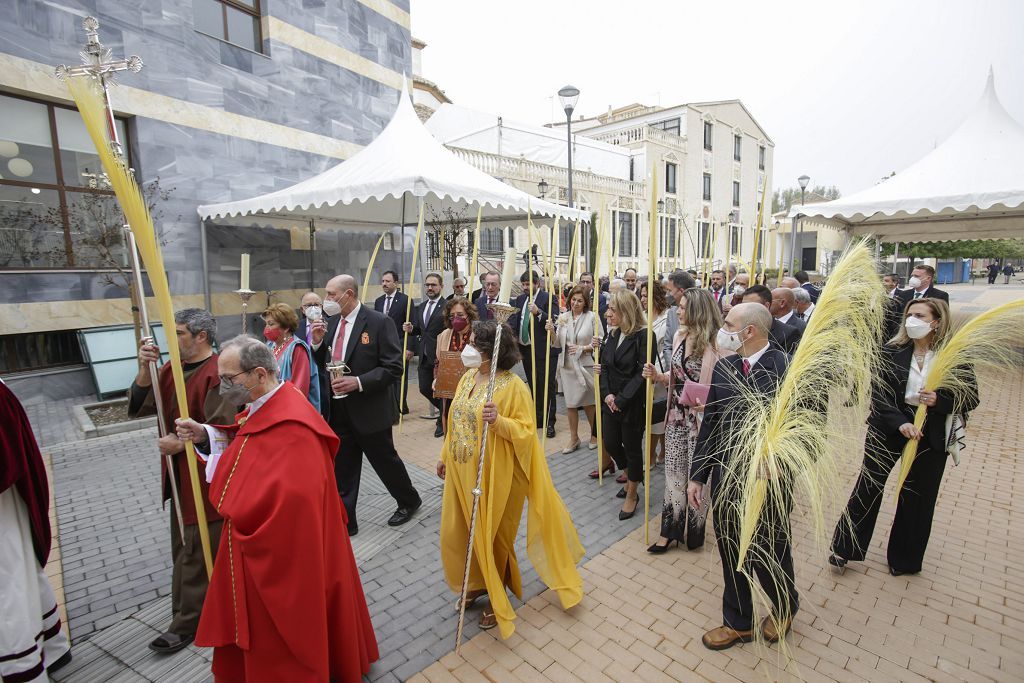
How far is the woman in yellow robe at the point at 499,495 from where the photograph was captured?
3137 mm

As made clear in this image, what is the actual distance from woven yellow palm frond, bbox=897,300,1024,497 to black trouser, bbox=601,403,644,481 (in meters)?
1.82

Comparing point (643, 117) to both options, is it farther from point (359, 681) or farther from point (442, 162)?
point (359, 681)

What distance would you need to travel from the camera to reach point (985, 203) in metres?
8.63

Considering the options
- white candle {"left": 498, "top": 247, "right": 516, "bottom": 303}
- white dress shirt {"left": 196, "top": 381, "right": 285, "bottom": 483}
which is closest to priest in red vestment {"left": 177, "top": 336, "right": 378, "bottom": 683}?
white dress shirt {"left": 196, "top": 381, "right": 285, "bottom": 483}

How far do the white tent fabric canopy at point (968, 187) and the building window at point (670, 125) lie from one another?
2544 cm

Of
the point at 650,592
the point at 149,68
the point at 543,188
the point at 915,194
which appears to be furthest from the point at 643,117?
the point at 650,592

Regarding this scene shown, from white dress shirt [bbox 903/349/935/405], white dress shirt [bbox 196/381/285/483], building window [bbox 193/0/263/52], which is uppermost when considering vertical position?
building window [bbox 193/0/263/52]

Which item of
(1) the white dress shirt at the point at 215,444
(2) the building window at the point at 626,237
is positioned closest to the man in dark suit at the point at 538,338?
(1) the white dress shirt at the point at 215,444

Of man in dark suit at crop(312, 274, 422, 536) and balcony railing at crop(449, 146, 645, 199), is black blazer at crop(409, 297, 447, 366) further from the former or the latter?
balcony railing at crop(449, 146, 645, 199)

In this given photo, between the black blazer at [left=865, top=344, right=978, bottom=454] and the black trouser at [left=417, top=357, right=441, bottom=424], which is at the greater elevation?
the black blazer at [left=865, top=344, right=978, bottom=454]

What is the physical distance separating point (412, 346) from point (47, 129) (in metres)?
6.47

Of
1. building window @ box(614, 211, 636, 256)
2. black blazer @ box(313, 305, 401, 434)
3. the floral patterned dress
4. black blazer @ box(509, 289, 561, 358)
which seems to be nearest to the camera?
the floral patterned dress

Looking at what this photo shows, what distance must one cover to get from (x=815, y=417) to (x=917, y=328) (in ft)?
5.78

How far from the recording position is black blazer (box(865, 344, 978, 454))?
3412 millimetres
